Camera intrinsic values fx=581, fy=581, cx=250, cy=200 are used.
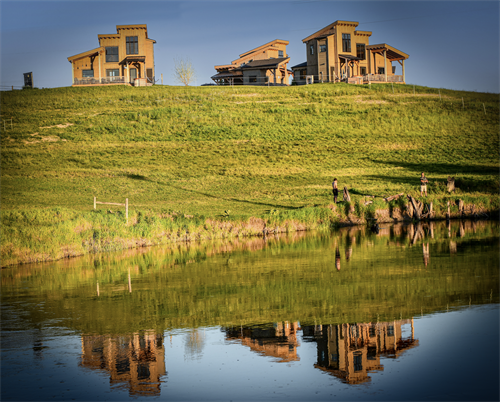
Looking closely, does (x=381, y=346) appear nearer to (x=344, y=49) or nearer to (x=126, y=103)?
(x=126, y=103)

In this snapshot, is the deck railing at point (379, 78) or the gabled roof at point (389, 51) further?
the gabled roof at point (389, 51)

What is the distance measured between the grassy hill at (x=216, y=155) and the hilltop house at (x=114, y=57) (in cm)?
649

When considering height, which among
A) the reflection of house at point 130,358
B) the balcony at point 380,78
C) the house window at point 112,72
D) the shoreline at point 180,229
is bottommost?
the reflection of house at point 130,358

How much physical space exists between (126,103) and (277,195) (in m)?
42.0

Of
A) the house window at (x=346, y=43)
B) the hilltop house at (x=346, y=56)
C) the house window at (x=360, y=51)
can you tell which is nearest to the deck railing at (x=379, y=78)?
the hilltop house at (x=346, y=56)

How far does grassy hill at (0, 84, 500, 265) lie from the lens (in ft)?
108

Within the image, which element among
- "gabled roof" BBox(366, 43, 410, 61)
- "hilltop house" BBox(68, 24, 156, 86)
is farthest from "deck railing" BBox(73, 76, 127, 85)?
"gabled roof" BBox(366, 43, 410, 61)

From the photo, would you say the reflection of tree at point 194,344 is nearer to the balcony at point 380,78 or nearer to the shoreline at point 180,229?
the shoreline at point 180,229

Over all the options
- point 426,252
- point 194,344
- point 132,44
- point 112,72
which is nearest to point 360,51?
point 132,44

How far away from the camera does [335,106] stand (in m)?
77.1

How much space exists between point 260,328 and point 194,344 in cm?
184

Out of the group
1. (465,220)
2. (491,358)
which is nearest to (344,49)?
(465,220)

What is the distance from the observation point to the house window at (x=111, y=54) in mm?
95375

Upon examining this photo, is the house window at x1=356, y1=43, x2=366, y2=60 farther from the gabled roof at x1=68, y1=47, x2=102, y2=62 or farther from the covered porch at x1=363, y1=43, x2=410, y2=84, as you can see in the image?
the gabled roof at x1=68, y1=47, x2=102, y2=62
